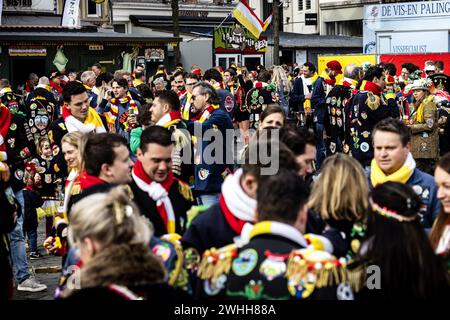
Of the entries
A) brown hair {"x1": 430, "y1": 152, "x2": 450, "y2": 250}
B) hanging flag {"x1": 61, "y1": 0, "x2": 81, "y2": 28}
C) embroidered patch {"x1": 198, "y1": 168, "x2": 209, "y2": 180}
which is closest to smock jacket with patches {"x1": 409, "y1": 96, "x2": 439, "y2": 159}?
embroidered patch {"x1": 198, "y1": 168, "x2": 209, "y2": 180}

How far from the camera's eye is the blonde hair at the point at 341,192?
4785 mm

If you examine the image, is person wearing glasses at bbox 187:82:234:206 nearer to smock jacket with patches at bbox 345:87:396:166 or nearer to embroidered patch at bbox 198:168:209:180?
embroidered patch at bbox 198:168:209:180

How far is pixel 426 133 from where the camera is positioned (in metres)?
11.0

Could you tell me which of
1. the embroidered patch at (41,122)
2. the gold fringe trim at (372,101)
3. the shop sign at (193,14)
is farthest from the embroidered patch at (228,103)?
the shop sign at (193,14)

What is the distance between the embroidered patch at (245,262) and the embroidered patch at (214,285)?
0.11 m

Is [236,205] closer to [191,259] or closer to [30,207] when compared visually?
[191,259]

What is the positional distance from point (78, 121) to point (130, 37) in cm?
2079

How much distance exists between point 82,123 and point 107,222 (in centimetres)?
523

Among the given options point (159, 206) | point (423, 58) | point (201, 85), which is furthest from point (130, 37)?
point (159, 206)

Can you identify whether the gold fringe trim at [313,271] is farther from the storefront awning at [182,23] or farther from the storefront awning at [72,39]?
the storefront awning at [182,23]

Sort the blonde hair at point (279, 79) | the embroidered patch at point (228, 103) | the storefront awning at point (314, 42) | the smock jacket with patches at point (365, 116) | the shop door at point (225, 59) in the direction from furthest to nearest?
1. the storefront awning at point (314, 42)
2. the shop door at point (225, 59)
3. the blonde hair at point (279, 79)
4. the embroidered patch at point (228, 103)
5. the smock jacket with patches at point (365, 116)

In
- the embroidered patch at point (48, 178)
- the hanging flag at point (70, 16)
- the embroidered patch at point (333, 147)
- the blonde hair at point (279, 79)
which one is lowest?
the embroidered patch at point (48, 178)

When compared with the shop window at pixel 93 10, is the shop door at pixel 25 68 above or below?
below

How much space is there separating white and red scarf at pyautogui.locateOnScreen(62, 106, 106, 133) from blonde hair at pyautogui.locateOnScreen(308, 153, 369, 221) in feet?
14.2
